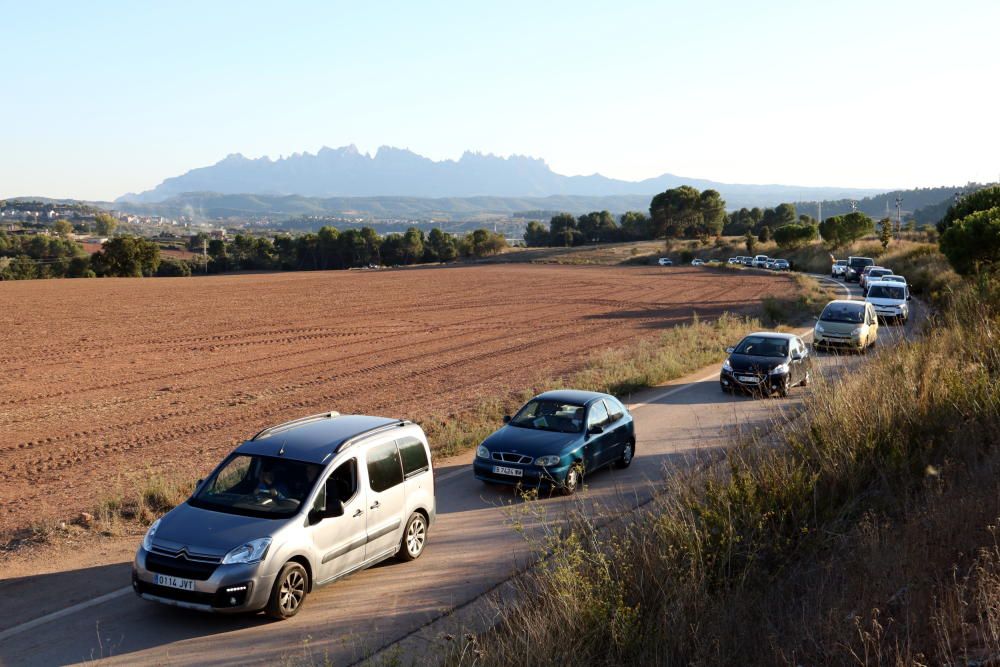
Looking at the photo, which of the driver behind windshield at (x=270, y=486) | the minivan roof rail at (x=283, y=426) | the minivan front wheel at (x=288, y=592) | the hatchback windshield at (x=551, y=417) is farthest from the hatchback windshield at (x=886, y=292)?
the minivan front wheel at (x=288, y=592)

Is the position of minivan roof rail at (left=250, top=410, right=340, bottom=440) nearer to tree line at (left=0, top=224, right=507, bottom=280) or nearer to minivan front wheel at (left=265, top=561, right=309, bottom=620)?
minivan front wheel at (left=265, top=561, right=309, bottom=620)

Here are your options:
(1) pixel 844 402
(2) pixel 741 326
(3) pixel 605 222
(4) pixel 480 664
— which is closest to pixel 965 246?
(2) pixel 741 326

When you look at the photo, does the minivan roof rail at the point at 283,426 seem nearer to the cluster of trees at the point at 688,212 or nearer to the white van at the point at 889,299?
the white van at the point at 889,299

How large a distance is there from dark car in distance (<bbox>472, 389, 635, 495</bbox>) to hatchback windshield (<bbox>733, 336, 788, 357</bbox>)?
7.85m

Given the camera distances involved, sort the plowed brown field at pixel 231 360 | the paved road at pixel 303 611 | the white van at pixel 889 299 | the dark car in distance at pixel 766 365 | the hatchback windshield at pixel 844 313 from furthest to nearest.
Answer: the white van at pixel 889 299 < the hatchback windshield at pixel 844 313 < the dark car in distance at pixel 766 365 < the plowed brown field at pixel 231 360 < the paved road at pixel 303 611

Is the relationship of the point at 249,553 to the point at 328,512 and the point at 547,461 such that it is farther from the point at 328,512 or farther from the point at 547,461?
the point at 547,461

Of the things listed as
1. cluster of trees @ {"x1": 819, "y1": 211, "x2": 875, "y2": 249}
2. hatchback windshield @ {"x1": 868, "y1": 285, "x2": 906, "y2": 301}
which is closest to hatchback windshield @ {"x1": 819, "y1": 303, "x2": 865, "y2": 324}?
hatchback windshield @ {"x1": 868, "y1": 285, "x2": 906, "y2": 301}

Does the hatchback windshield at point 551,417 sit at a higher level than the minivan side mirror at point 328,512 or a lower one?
lower

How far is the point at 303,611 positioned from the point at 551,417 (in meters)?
5.94

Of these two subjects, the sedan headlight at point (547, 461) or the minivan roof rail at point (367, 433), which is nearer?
the minivan roof rail at point (367, 433)

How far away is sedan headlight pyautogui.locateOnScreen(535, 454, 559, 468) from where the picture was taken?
12409 millimetres

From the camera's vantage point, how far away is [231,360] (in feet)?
93.7

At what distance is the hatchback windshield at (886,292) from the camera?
36.2 meters

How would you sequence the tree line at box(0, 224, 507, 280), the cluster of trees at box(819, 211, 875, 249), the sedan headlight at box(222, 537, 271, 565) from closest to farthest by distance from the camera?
the sedan headlight at box(222, 537, 271, 565) < the tree line at box(0, 224, 507, 280) < the cluster of trees at box(819, 211, 875, 249)
